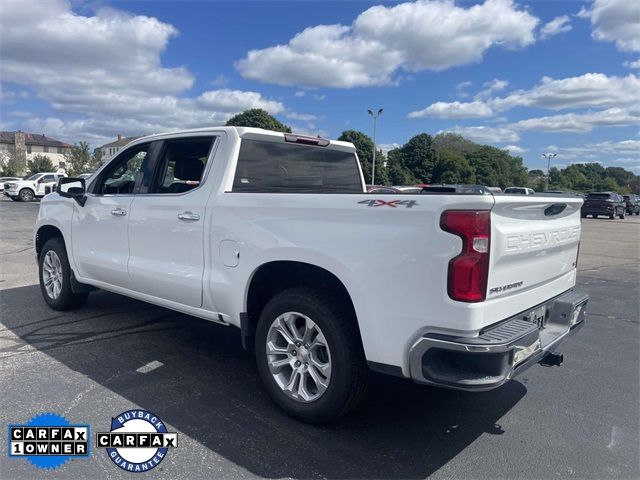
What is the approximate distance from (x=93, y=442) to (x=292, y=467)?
127cm

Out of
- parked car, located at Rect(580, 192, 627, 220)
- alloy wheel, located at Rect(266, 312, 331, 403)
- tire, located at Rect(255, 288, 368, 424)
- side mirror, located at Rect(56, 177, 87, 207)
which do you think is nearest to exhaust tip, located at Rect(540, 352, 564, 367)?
tire, located at Rect(255, 288, 368, 424)

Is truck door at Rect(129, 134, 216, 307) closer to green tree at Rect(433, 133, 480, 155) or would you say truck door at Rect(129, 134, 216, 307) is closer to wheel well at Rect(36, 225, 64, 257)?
wheel well at Rect(36, 225, 64, 257)

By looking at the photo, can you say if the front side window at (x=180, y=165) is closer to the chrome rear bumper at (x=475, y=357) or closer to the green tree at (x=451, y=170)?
the chrome rear bumper at (x=475, y=357)

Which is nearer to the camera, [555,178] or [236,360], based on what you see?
[236,360]

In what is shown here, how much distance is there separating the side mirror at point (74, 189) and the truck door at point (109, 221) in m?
0.09

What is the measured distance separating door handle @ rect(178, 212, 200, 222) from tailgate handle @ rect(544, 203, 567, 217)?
8.18 ft

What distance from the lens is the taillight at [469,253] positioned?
8.16ft

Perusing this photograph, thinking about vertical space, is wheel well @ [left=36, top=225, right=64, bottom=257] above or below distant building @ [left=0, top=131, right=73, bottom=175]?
below

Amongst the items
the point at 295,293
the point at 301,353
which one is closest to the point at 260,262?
the point at 295,293

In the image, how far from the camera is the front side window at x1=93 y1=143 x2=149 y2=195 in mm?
4805

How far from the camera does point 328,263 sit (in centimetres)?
299

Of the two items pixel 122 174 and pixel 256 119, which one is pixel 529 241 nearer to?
pixel 122 174

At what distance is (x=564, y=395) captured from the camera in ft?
12.7

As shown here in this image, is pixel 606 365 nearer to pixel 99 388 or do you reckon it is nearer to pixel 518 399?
pixel 518 399
